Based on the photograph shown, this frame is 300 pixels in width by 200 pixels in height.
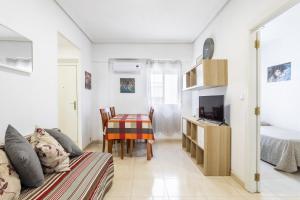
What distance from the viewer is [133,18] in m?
3.72

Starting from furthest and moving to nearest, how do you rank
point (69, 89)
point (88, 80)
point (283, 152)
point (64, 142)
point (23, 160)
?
point (88, 80)
point (69, 89)
point (283, 152)
point (64, 142)
point (23, 160)

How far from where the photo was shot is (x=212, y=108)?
11.3ft

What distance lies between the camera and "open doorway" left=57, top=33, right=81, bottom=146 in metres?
4.31

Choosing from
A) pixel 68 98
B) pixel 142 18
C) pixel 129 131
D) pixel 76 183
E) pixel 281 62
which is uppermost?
pixel 142 18

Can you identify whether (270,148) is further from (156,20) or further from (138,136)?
(156,20)

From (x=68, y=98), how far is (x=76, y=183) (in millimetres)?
3108

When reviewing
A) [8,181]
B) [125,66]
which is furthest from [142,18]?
[8,181]

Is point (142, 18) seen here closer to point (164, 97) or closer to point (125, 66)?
point (125, 66)

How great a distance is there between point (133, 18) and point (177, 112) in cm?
269

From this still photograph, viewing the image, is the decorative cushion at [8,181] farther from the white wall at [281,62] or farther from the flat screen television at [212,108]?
the white wall at [281,62]

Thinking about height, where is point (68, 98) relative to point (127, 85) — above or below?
below

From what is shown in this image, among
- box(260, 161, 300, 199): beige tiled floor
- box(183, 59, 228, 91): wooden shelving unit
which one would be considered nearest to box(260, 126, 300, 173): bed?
box(260, 161, 300, 199): beige tiled floor

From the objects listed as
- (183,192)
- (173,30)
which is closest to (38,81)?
(183,192)

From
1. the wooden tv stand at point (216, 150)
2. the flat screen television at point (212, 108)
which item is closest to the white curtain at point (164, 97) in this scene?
the flat screen television at point (212, 108)
